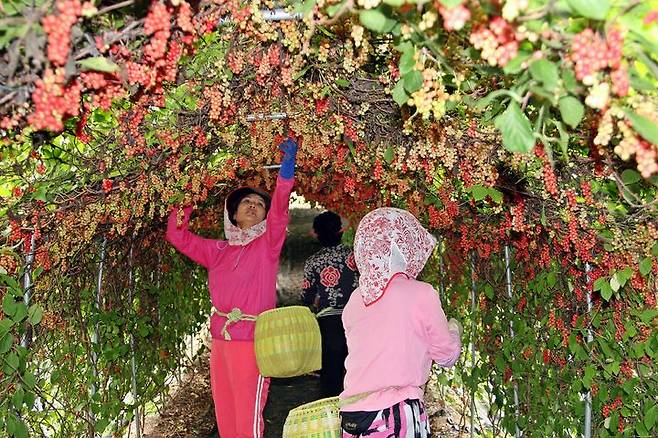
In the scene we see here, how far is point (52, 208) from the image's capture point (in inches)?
130

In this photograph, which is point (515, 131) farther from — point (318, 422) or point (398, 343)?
point (318, 422)

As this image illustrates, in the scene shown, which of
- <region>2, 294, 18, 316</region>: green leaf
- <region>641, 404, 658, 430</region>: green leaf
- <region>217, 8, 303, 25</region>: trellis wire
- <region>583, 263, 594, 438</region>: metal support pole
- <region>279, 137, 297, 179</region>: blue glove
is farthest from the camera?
<region>279, 137, 297, 179</region>: blue glove

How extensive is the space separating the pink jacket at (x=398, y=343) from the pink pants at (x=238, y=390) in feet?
5.22

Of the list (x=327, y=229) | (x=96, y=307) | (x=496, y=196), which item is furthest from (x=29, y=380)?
(x=327, y=229)

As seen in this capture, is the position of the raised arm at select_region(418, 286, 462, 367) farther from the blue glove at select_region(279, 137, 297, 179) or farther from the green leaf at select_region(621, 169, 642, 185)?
the blue glove at select_region(279, 137, 297, 179)

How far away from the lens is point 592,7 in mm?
1201

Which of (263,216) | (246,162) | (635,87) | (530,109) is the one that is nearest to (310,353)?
(263,216)

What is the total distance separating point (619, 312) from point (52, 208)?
2.44 meters

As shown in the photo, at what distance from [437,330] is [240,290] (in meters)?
2.03

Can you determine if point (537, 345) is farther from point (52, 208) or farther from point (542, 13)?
point (542, 13)

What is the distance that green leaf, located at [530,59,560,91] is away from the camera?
1.36 m

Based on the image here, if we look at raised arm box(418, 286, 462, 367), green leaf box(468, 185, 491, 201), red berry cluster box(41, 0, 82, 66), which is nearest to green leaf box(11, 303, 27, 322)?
raised arm box(418, 286, 462, 367)

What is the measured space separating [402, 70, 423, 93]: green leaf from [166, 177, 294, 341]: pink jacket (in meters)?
3.15

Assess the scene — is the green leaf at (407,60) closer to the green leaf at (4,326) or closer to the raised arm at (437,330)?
the raised arm at (437,330)
